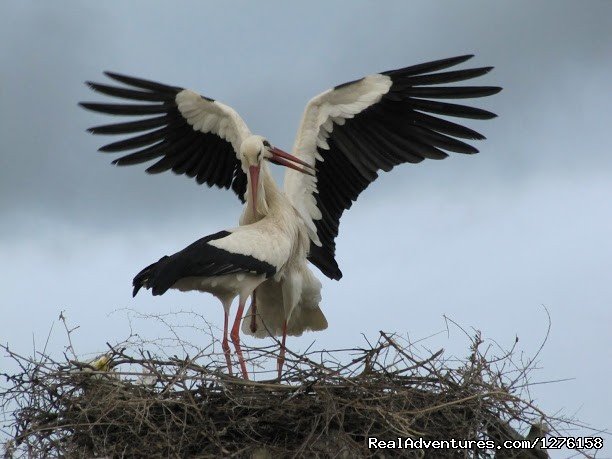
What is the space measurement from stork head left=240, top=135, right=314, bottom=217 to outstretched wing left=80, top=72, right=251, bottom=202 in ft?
1.75

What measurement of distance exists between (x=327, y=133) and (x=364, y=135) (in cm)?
35

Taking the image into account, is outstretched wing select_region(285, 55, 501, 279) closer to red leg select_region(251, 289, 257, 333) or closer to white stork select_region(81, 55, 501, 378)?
white stork select_region(81, 55, 501, 378)

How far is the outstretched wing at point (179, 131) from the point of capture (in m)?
10.4

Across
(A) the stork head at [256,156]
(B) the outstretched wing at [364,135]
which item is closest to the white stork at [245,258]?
(A) the stork head at [256,156]

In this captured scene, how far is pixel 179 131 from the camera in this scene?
10.8 metres

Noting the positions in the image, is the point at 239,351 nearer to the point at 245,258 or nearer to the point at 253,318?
the point at 245,258

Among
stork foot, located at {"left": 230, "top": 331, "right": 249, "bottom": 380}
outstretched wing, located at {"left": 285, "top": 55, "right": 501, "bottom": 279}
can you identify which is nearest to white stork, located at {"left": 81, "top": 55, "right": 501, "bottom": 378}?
outstretched wing, located at {"left": 285, "top": 55, "right": 501, "bottom": 279}

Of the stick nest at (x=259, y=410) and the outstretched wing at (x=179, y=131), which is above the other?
the outstretched wing at (x=179, y=131)

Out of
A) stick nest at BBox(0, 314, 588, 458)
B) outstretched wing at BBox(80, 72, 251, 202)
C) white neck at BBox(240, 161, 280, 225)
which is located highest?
outstretched wing at BBox(80, 72, 251, 202)

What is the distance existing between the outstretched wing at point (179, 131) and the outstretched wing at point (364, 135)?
2.23ft

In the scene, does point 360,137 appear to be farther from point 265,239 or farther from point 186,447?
point 186,447

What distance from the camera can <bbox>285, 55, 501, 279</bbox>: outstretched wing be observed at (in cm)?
1010

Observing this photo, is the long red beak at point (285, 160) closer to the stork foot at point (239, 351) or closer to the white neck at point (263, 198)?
the white neck at point (263, 198)

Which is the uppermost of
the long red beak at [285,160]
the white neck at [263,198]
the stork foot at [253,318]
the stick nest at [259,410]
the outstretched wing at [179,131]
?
the outstretched wing at [179,131]
